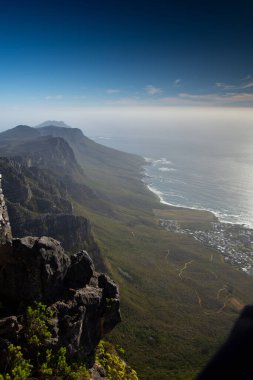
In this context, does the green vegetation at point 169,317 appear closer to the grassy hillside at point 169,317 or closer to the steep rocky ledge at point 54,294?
the grassy hillside at point 169,317

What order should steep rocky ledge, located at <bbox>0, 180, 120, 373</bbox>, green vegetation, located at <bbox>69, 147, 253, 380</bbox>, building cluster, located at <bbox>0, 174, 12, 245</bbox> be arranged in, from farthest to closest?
green vegetation, located at <bbox>69, 147, 253, 380</bbox>, building cluster, located at <bbox>0, 174, 12, 245</bbox>, steep rocky ledge, located at <bbox>0, 180, 120, 373</bbox>

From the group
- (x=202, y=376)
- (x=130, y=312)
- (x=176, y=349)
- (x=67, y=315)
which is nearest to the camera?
(x=202, y=376)

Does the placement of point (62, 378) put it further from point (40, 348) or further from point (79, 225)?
point (79, 225)

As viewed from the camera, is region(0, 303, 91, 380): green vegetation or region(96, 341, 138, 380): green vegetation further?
region(96, 341, 138, 380): green vegetation

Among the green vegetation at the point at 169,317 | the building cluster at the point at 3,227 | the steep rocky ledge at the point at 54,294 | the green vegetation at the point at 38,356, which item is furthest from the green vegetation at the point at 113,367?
the green vegetation at the point at 169,317

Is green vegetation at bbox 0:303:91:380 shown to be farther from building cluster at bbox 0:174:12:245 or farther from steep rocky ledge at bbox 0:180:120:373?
building cluster at bbox 0:174:12:245

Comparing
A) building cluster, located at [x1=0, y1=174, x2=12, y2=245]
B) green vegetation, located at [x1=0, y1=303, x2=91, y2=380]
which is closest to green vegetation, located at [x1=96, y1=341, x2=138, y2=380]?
green vegetation, located at [x1=0, y1=303, x2=91, y2=380]

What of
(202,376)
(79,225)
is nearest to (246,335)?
(202,376)

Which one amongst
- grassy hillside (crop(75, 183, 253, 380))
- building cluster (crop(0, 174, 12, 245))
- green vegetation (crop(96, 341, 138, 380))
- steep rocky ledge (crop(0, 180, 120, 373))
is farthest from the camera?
grassy hillside (crop(75, 183, 253, 380))
